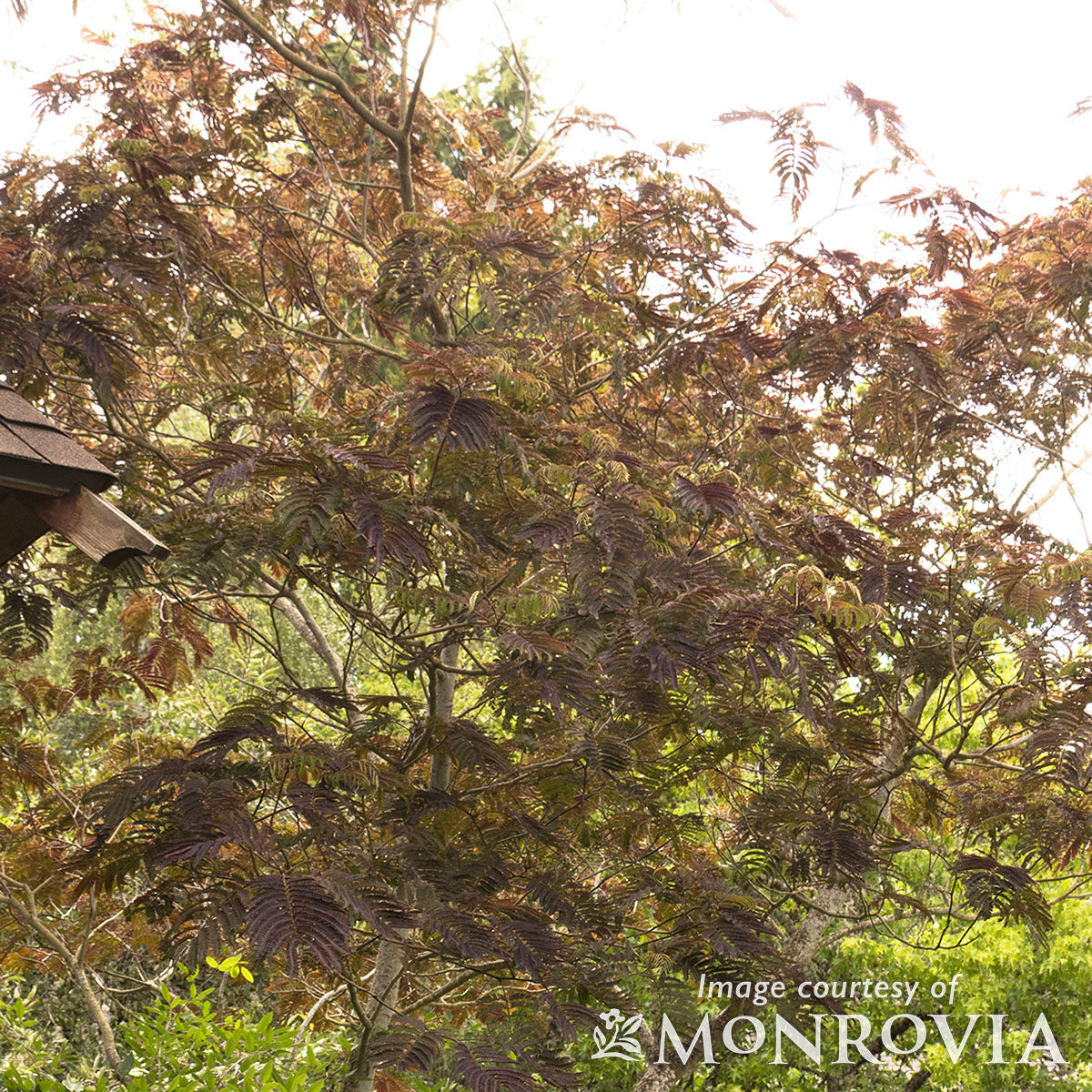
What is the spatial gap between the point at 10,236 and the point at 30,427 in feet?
3.93

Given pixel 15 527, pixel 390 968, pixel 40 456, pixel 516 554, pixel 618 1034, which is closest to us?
pixel 40 456

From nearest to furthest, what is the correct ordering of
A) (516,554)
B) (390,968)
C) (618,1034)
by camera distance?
(516,554) → (390,968) → (618,1034)

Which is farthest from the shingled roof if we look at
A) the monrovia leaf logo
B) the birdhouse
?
the monrovia leaf logo

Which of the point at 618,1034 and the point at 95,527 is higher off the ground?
the point at 95,527

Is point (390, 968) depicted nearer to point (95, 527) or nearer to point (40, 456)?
point (95, 527)

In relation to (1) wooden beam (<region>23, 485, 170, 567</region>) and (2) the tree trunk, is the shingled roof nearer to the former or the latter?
(1) wooden beam (<region>23, 485, 170, 567</region>)

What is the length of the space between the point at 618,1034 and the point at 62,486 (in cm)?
307

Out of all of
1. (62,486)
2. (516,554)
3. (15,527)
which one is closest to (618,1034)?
(516,554)

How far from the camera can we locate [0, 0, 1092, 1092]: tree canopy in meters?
2.53

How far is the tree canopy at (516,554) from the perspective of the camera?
2.53m

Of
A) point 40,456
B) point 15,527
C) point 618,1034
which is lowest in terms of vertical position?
point 618,1034

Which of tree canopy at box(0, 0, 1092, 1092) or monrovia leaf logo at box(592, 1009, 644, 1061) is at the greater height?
tree canopy at box(0, 0, 1092, 1092)

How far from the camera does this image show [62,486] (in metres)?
2.31

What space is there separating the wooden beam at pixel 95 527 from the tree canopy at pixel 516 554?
0.20 metres
